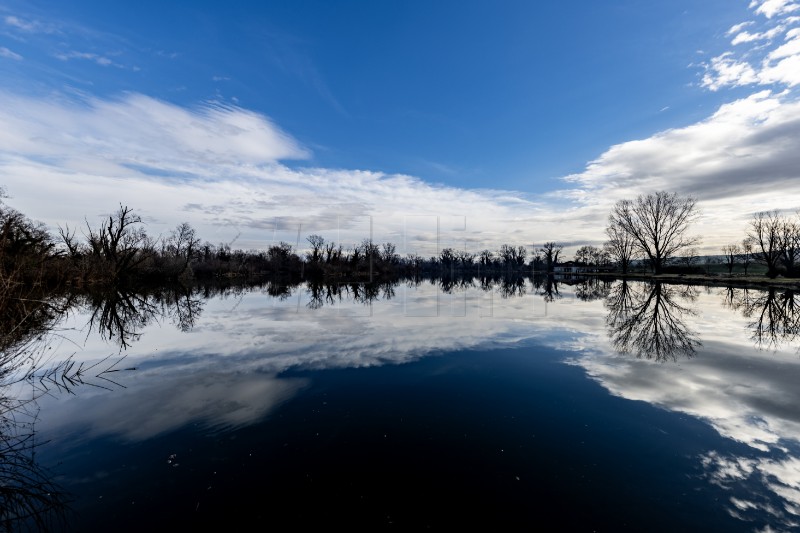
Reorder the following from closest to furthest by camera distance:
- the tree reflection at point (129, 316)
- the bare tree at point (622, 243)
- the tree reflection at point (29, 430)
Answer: the tree reflection at point (29, 430) < the tree reflection at point (129, 316) < the bare tree at point (622, 243)

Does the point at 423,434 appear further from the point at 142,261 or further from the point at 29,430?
the point at 142,261

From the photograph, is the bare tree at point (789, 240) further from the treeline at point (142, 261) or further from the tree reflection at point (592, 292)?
the treeline at point (142, 261)

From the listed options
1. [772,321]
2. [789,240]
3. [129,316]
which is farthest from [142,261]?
[789,240]

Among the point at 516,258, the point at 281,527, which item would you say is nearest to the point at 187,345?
the point at 281,527

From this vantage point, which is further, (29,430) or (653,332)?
(653,332)

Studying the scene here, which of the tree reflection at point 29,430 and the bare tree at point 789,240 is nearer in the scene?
the tree reflection at point 29,430

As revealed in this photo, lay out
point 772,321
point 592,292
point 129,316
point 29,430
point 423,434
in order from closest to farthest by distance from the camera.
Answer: point 423,434, point 29,430, point 772,321, point 129,316, point 592,292

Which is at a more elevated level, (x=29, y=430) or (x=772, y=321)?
(x=772, y=321)

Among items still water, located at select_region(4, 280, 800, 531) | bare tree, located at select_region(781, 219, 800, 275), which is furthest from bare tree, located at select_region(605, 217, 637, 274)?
still water, located at select_region(4, 280, 800, 531)

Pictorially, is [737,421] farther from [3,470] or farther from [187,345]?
[187,345]

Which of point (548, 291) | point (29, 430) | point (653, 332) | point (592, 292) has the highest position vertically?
point (592, 292)

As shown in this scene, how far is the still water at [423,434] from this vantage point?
3.99 m

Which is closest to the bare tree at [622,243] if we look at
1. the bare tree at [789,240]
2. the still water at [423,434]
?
the bare tree at [789,240]

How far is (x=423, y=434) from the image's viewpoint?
578 centimetres
